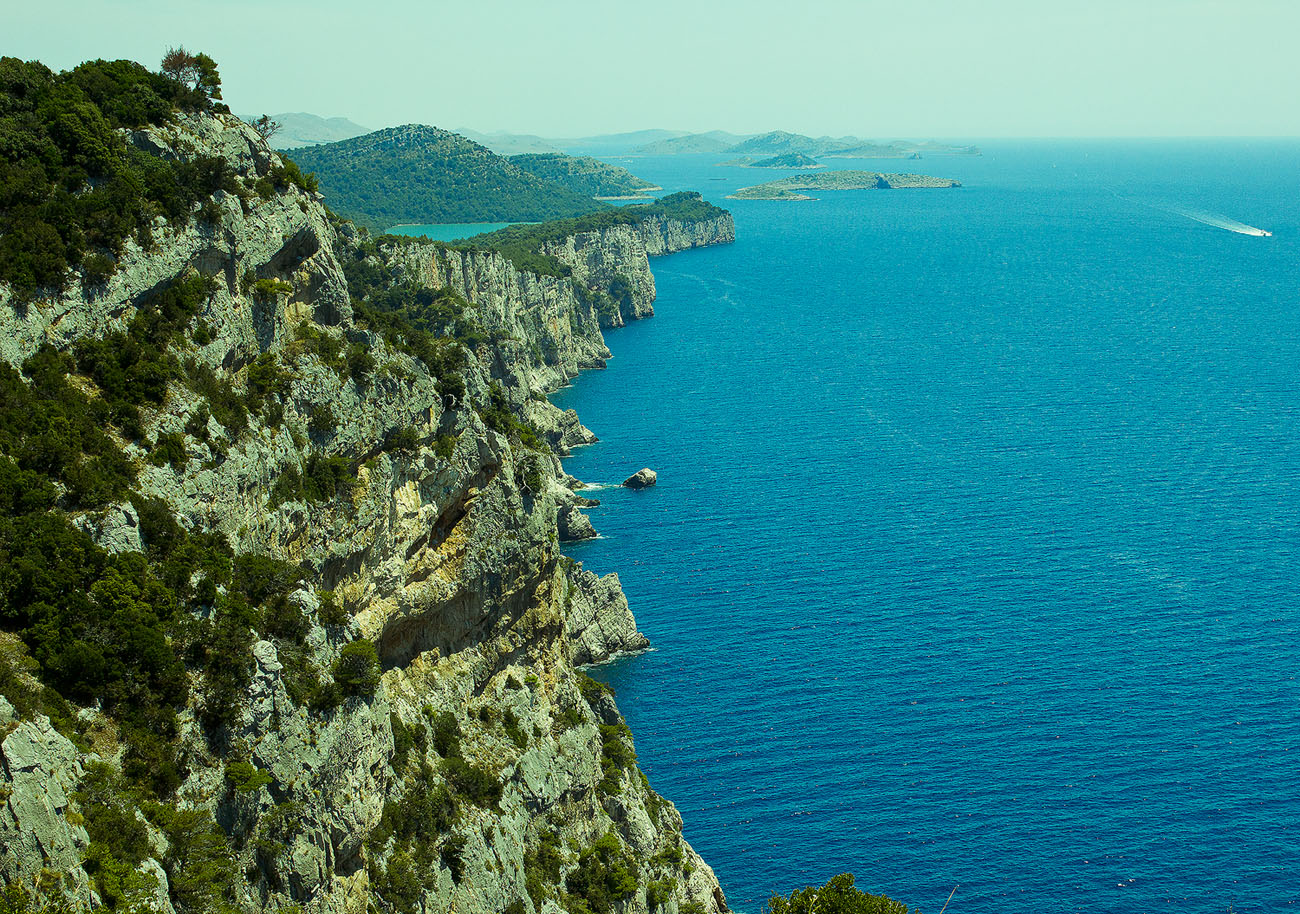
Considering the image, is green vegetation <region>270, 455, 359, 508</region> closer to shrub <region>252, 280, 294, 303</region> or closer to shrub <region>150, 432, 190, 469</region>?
shrub <region>150, 432, 190, 469</region>

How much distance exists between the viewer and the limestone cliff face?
3656 cm

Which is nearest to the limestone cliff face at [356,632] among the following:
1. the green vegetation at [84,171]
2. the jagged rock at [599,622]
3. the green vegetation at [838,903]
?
the green vegetation at [84,171]

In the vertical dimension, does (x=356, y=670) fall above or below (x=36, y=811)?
below

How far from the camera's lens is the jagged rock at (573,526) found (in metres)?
132

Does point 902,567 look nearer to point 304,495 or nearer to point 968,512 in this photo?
point 968,512

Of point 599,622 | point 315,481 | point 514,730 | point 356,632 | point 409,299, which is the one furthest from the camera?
point 409,299

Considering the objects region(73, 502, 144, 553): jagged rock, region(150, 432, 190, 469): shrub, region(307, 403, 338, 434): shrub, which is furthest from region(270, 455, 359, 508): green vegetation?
region(73, 502, 144, 553): jagged rock

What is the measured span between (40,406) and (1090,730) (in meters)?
78.6

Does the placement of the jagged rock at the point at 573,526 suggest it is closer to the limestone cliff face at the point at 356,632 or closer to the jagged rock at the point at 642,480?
the jagged rock at the point at 642,480

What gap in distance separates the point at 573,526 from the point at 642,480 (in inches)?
784

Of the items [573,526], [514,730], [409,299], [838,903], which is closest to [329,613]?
[514,730]

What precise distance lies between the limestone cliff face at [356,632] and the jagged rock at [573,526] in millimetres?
51935

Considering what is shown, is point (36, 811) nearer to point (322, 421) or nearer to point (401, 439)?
point (322, 421)

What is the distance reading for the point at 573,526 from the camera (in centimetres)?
13162
